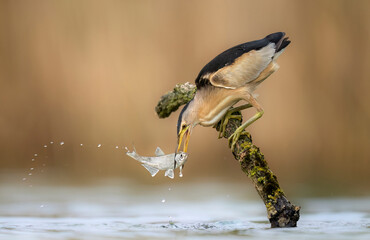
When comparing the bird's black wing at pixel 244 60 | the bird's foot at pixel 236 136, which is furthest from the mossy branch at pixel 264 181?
the bird's black wing at pixel 244 60

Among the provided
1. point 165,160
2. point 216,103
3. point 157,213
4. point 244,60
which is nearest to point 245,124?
point 216,103

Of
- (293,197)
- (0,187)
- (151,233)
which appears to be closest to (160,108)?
(151,233)

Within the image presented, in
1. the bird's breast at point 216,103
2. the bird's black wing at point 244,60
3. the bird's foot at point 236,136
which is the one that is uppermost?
the bird's black wing at point 244,60

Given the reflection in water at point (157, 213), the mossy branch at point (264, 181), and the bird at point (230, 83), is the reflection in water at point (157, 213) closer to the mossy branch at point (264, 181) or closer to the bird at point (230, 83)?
the mossy branch at point (264, 181)

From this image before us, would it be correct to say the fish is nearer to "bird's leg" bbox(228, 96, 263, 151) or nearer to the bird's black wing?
"bird's leg" bbox(228, 96, 263, 151)

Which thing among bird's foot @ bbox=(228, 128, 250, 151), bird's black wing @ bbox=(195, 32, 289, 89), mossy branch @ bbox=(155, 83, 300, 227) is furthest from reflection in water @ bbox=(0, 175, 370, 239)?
bird's black wing @ bbox=(195, 32, 289, 89)

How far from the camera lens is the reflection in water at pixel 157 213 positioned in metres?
4.30

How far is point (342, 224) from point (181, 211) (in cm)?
104

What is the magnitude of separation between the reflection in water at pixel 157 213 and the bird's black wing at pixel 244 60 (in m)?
0.71

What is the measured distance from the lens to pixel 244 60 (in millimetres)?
4359

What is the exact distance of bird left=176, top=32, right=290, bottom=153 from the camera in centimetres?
437

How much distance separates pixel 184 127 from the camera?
448cm

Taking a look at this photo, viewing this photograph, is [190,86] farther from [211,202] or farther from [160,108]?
[211,202]

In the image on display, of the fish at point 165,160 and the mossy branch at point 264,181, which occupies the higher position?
the fish at point 165,160
